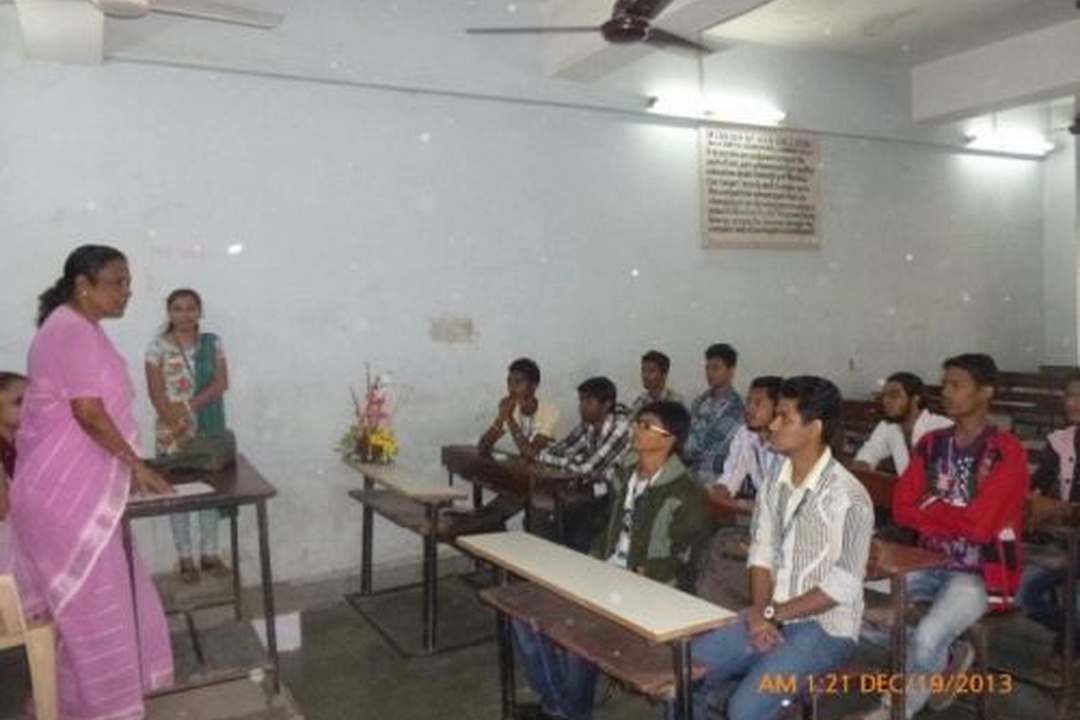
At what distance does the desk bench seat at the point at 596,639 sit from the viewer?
7.83ft

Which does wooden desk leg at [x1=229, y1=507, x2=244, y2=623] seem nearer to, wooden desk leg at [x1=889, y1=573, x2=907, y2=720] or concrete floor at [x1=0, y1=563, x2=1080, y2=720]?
concrete floor at [x1=0, y1=563, x2=1080, y2=720]

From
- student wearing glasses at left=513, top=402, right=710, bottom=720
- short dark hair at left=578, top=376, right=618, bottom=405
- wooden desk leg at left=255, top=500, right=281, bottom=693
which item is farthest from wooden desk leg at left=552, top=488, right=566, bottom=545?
wooden desk leg at left=255, top=500, right=281, bottom=693

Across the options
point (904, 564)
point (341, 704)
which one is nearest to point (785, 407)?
point (904, 564)

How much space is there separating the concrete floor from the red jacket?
75 centimetres

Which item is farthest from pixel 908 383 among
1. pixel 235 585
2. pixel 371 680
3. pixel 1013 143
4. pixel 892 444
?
pixel 1013 143

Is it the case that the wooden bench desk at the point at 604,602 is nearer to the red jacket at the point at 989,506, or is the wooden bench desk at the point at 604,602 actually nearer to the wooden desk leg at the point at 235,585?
the red jacket at the point at 989,506

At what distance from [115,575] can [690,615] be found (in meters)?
2.00

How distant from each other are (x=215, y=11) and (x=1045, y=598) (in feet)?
13.8

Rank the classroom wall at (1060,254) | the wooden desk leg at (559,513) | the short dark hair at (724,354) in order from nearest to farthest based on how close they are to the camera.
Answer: the wooden desk leg at (559,513)
the short dark hair at (724,354)
the classroom wall at (1060,254)

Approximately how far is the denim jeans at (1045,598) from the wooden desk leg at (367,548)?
10.5 ft

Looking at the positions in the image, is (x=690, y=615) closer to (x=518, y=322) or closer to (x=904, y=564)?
(x=904, y=564)

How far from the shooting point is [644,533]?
10.2 ft

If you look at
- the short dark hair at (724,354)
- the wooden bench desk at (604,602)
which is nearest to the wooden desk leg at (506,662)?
the wooden bench desk at (604,602)

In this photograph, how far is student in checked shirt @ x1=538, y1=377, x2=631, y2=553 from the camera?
4.62 metres
